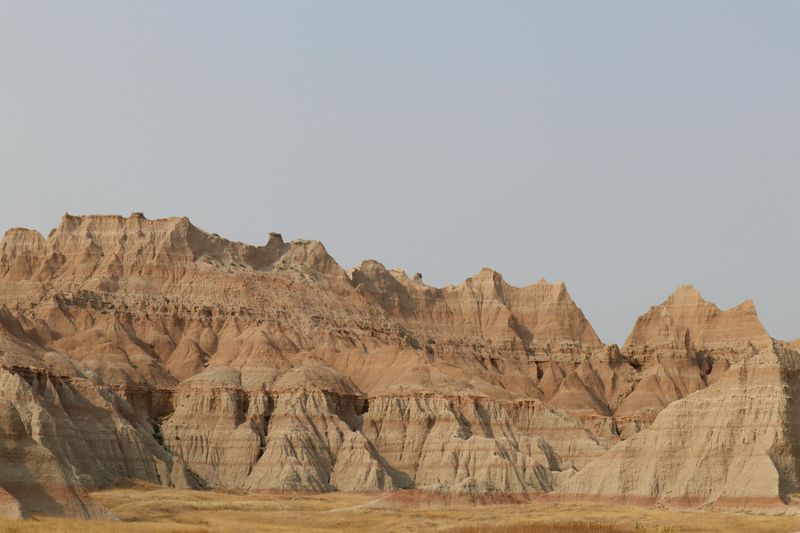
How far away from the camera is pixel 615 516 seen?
313 feet

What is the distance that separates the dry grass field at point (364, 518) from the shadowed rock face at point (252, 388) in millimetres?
4763

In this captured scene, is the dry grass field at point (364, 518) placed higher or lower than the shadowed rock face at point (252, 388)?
lower

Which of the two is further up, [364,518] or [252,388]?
[252,388]

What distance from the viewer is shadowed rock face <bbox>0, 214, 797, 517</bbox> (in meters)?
135

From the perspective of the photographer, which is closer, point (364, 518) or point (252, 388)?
point (364, 518)

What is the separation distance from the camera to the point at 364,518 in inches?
4035

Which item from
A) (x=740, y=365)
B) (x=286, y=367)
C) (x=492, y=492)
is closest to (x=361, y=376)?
(x=286, y=367)

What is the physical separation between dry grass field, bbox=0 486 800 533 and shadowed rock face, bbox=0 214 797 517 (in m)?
Result: 4.76

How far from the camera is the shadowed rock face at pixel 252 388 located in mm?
134625

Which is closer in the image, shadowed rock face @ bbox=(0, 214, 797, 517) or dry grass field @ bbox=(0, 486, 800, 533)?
dry grass field @ bbox=(0, 486, 800, 533)

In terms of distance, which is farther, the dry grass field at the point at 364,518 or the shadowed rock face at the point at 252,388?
the shadowed rock face at the point at 252,388

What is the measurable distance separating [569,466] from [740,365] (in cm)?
5231

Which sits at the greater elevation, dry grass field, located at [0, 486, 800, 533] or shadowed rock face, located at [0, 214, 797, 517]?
shadowed rock face, located at [0, 214, 797, 517]

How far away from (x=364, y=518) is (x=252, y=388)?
2359 inches
